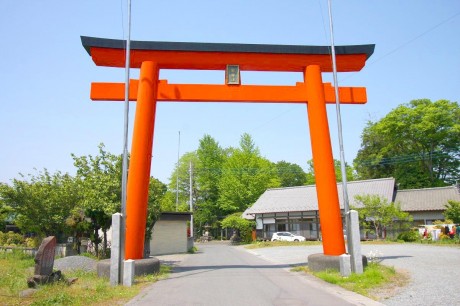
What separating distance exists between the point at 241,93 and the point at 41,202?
12700 mm

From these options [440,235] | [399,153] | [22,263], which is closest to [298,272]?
[22,263]

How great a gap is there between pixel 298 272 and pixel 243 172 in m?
42.0

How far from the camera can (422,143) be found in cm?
5066

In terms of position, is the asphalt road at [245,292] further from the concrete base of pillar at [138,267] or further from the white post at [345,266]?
the white post at [345,266]

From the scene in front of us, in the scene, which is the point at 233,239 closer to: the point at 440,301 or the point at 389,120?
the point at 389,120

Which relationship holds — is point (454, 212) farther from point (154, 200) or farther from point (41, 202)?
point (41, 202)

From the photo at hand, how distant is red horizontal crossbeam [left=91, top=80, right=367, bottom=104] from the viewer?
1398 cm

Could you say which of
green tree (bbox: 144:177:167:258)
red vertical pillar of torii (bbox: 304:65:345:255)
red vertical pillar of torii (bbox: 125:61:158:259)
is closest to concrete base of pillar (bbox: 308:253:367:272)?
red vertical pillar of torii (bbox: 304:65:345:255)

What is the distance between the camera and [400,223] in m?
34.2

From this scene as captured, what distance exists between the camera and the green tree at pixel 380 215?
31.6 meters

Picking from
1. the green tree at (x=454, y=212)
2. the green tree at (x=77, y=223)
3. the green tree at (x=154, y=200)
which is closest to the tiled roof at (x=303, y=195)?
the green tree at (x=454, y=212)

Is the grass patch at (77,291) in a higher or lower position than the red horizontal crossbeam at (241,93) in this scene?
lower

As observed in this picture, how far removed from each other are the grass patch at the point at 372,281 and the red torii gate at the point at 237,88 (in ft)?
4.76

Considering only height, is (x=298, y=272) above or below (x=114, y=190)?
below
